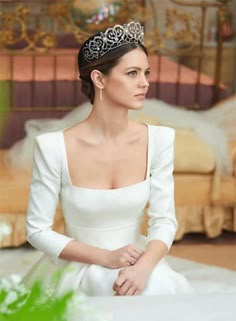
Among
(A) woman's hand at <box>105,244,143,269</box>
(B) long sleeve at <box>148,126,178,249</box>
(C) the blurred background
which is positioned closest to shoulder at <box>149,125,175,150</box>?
(B) long sleeve at <box>148,126,178,249</box>

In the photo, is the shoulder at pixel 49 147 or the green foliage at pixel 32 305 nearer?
the green foliage at pixel 32 305

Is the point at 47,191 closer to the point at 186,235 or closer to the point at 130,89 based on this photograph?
the point at 130,89

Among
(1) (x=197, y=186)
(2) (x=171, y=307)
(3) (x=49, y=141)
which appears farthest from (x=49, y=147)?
(1) (x=197, y=186)

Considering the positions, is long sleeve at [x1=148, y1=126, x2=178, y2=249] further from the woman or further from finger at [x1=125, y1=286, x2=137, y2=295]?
finger at [x1=125, y1=286, x2=137, y2=295]

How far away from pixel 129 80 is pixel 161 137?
156 mm

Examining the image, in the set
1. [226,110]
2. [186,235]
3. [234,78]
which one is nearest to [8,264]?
[186,235]

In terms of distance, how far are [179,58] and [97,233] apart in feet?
16.1

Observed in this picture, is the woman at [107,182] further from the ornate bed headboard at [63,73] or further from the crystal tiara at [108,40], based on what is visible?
the ornate bed headboard at [63,73]

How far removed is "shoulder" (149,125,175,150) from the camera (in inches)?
58.6

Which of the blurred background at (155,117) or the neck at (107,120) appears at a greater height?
the neck at (107,120)

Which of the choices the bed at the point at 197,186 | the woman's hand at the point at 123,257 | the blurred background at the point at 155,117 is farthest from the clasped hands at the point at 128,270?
the bed at the point at 197,186

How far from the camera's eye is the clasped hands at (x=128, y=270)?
52.9 inches

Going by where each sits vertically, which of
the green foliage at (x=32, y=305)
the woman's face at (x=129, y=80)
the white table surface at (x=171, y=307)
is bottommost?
the white table surface at (x=171, y=307)

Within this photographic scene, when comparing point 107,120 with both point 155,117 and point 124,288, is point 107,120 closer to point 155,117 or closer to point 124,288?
point 124,288
